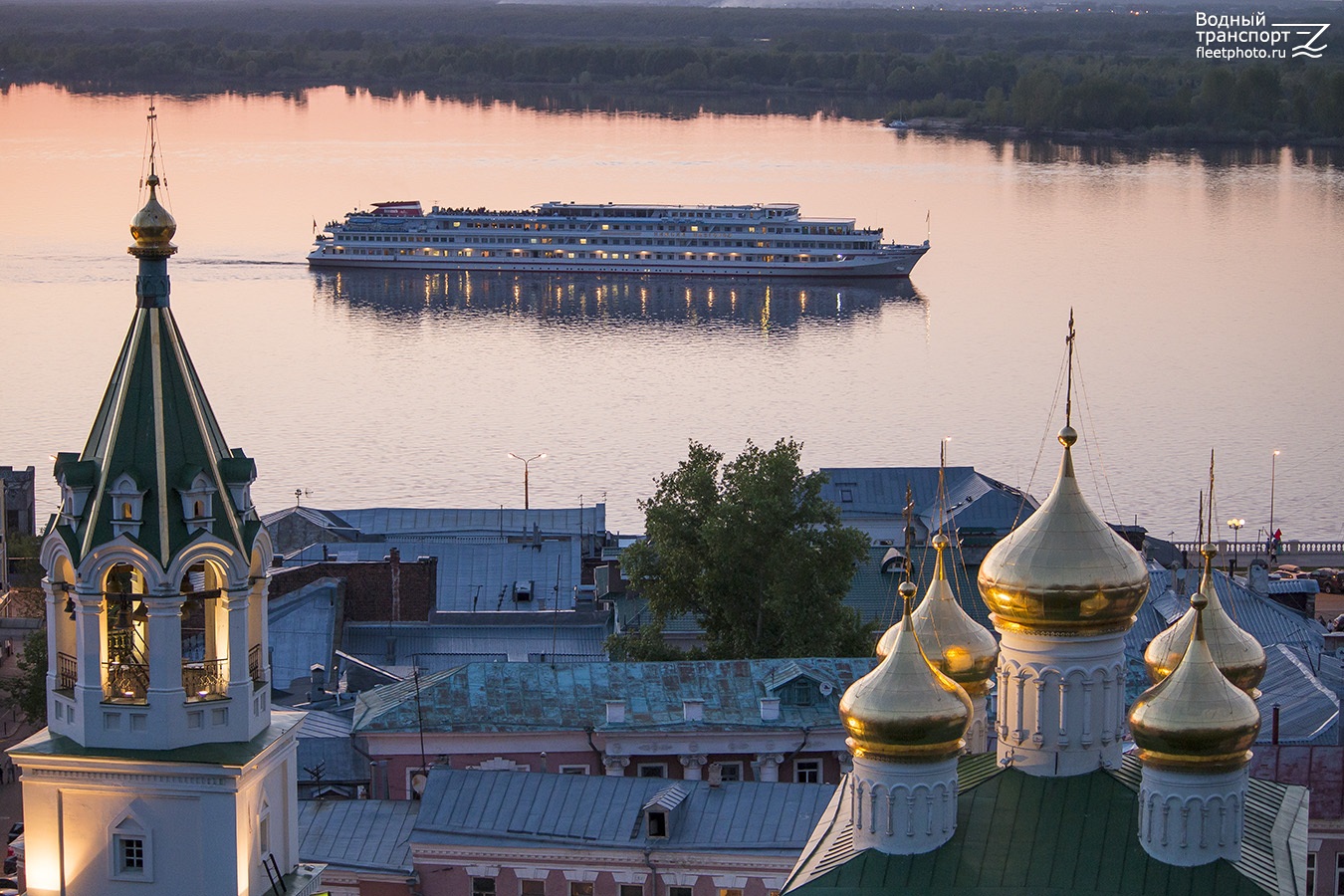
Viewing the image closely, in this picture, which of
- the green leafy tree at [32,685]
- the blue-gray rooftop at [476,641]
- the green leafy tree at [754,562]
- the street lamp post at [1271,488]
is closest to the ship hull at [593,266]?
the street lamp post at [1271,488]

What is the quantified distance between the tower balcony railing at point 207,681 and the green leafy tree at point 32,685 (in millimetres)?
8496

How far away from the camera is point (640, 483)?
3012cm

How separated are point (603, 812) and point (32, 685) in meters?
5.73

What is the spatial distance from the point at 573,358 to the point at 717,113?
48.6 m

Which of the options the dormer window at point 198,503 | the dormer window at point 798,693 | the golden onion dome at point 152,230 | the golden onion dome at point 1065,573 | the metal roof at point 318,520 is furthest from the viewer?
the metal roof at point 318,520

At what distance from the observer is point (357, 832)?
13.4 m

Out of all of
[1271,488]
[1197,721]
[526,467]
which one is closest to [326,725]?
[1197,721]

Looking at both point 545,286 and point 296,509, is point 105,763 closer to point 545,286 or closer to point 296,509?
point 296,509

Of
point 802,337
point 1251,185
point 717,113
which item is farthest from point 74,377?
point 717,113

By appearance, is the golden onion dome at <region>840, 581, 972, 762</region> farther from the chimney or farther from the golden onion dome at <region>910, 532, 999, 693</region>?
the chimney

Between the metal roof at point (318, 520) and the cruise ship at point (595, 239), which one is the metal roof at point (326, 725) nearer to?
the metal roof at point (318, 520)

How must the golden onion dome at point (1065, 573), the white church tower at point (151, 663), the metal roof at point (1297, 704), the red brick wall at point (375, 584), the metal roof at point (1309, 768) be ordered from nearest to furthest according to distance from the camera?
the white church tower at point (151, 663), the golden onion dome at point (1065, 573), the metal roof at point (1309, 768), the metal roof at point (1297, 704), the red brick wall at point (375, 584)

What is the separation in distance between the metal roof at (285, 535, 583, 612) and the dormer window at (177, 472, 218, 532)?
12.7 metres

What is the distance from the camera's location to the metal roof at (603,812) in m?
13.0
